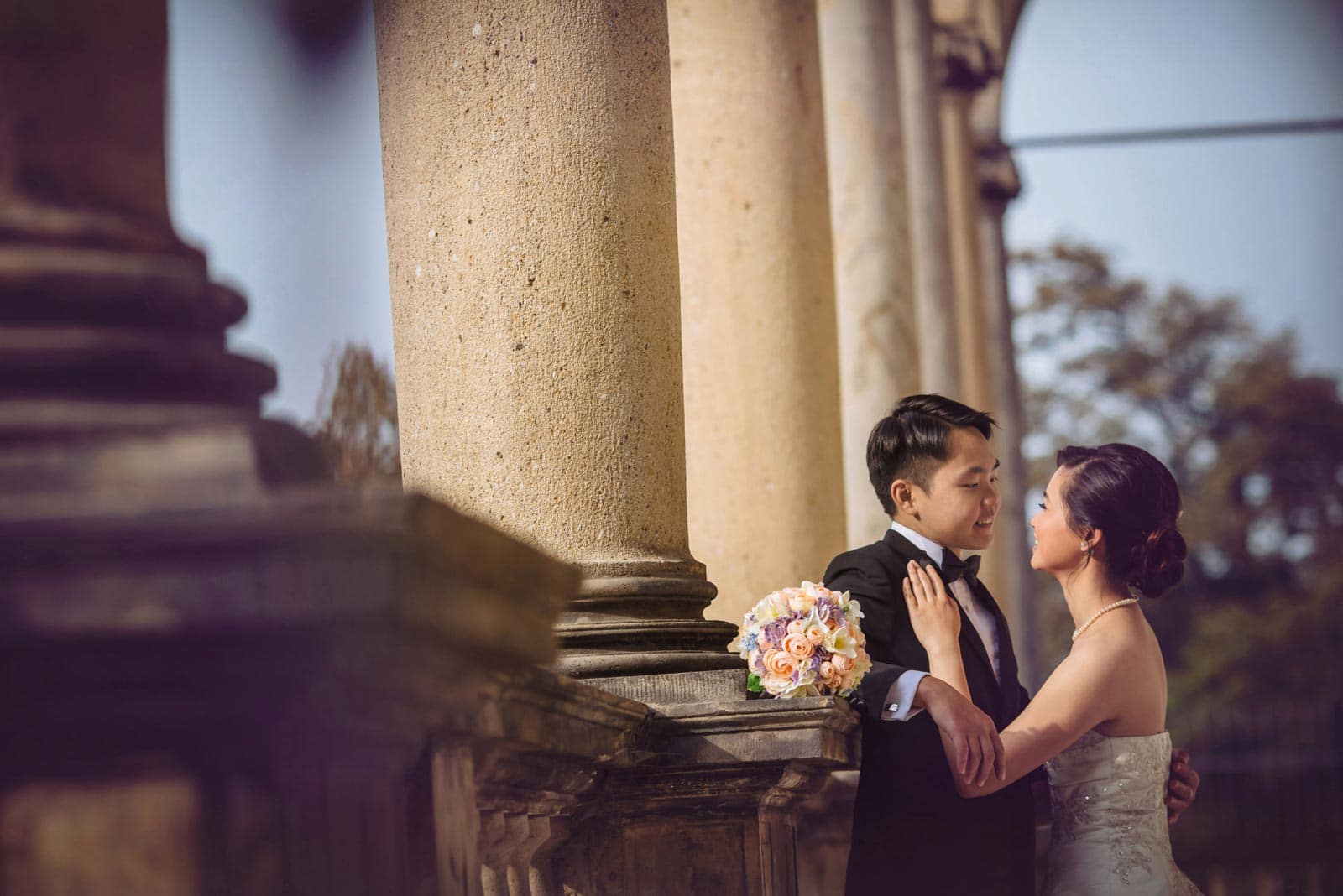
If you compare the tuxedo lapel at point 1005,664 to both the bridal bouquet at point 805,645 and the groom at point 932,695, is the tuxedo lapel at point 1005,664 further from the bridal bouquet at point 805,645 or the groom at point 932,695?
the bridal bouquet at point 805,645

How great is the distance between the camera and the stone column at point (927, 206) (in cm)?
1670

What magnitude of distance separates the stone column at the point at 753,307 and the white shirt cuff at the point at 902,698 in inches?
194

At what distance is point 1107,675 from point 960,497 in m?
1.04

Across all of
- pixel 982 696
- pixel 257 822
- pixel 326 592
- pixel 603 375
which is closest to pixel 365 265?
pixel 326 592

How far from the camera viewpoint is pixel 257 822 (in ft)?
6.72

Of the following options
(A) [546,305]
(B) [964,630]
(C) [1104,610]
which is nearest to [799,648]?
(B) [964,630]

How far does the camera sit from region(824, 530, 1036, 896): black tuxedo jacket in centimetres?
666

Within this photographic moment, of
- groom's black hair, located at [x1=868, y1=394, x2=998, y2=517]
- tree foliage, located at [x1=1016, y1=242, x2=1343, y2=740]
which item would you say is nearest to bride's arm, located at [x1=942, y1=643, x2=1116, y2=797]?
groom's black hair, located at [x1=868, y1=394, x2=998, y2=517]

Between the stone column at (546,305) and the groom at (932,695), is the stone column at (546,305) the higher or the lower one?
the higher one

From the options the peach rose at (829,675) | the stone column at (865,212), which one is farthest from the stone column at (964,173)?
the peach rose at (829,675)

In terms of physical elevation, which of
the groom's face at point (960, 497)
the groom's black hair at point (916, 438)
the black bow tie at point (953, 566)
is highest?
the groom's black hair at point (916, 438)

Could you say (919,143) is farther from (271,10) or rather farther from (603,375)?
(271,10)

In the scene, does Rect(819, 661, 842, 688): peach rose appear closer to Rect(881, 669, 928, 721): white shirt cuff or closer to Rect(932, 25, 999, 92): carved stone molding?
Rect(881, 669, 928, 721): white shirt cuff

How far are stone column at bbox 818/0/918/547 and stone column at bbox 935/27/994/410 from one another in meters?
3.62
